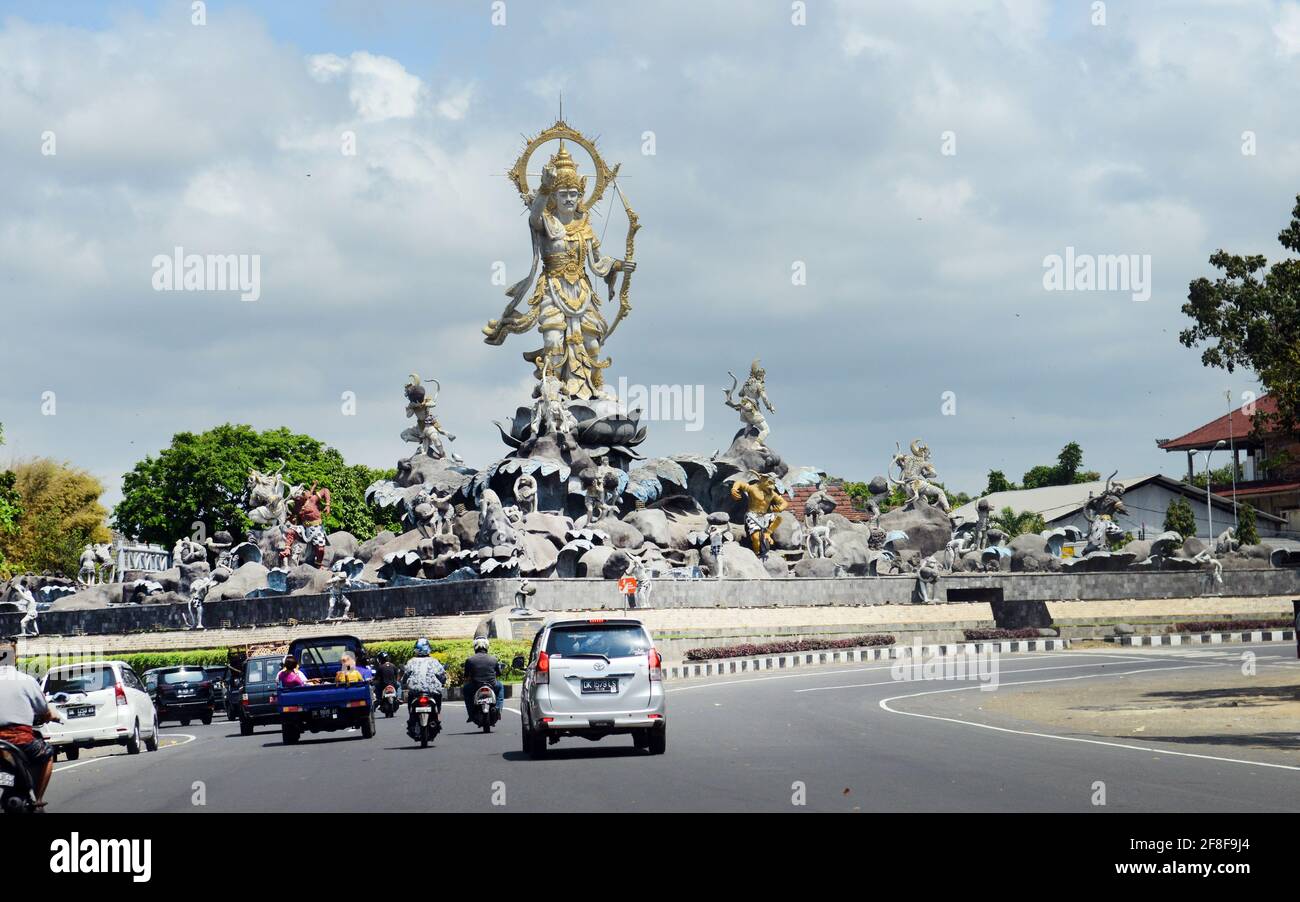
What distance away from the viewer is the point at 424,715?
21109 mm

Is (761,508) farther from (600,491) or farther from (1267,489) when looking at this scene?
(1267,489)

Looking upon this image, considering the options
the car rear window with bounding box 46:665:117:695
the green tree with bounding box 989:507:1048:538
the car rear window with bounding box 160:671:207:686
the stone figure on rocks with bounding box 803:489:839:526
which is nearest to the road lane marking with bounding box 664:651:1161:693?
the car rear window with bounding box 160:671:207:686

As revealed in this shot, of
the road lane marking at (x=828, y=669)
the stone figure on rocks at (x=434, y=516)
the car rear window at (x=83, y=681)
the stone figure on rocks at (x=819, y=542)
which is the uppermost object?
the stone figure on rocks at (x=434, y=516)

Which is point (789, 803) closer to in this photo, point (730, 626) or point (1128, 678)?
point (1128, 678)

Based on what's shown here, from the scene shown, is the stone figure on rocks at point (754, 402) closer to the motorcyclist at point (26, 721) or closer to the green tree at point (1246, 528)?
the green tree at point (1246, 528)

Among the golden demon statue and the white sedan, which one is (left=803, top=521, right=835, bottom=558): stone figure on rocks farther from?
the white sedan

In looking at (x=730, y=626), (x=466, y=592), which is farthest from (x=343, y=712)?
(x=730, y=626)

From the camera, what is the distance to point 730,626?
48.3 m

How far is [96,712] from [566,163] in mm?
49145

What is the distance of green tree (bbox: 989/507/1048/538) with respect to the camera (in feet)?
271

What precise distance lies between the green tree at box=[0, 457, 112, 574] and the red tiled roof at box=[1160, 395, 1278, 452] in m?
64.2

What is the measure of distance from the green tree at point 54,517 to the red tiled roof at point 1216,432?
211ft

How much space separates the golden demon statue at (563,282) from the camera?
69.8m

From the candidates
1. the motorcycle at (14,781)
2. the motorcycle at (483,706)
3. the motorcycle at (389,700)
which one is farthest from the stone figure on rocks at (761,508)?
the motorcycle at (14,781)
